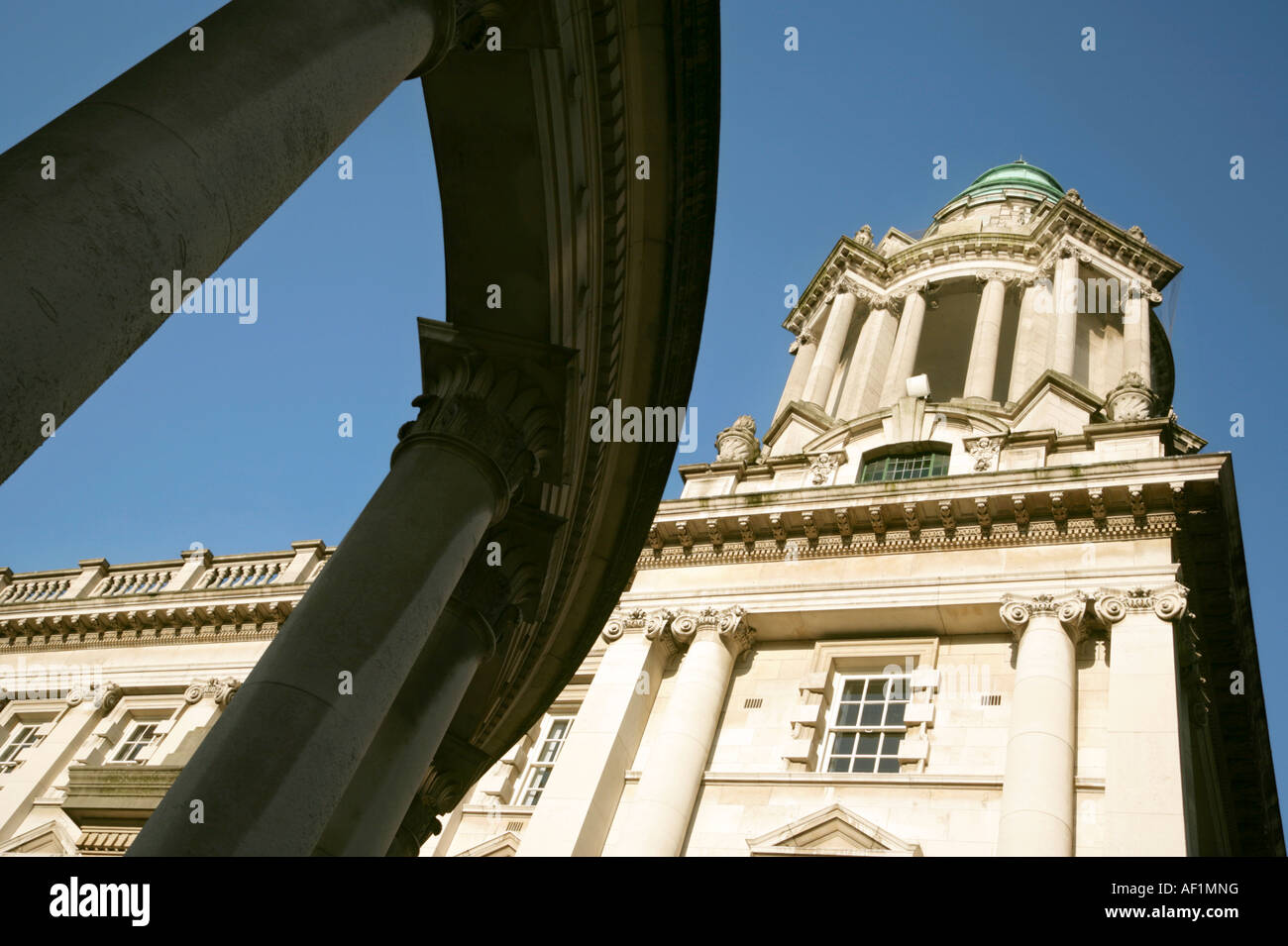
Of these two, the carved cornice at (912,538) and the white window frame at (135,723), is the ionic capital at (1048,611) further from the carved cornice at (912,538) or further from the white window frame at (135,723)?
the white window frame at (135,723)

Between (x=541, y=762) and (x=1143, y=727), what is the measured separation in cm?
1282

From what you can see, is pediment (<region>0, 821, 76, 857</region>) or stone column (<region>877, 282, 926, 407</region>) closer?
pediment (<region>0, 821, 76, 857</region>)

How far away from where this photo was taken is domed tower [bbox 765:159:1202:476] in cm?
2839

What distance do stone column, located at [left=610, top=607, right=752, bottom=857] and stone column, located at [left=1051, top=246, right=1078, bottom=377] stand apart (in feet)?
45.2

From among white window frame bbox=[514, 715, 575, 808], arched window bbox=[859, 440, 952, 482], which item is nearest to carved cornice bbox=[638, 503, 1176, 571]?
white window frame bbox=[514, 715, 575, 808]

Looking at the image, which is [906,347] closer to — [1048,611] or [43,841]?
[1048,611]

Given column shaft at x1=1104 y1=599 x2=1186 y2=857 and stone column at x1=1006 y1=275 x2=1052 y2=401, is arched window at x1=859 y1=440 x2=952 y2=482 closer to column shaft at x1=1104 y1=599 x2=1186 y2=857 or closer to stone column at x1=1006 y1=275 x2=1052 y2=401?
stone column at x1=1006 y1=275 x2=1052 y2=401

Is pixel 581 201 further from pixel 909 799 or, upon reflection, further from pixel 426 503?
pixel 909 799

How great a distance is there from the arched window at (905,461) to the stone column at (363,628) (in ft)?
66.0

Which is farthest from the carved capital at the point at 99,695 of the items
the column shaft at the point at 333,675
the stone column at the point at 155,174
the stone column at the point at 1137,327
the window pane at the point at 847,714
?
the stone column at the point at 1137,327

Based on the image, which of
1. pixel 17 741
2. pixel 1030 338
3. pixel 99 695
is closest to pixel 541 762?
pixel 99 695

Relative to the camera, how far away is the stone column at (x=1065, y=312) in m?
31.4
